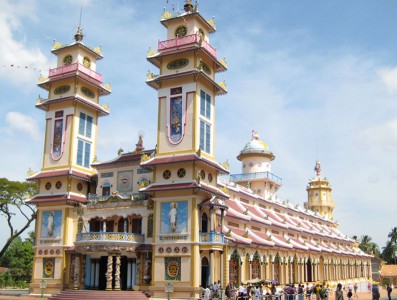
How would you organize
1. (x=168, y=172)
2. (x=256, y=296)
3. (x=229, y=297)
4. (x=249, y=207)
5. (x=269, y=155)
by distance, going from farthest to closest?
1. (x=269, y=155)
2. (x=249, y=207)
3. (x=168, y=172)
4. (x=229, y=297)
5. (x=256, y=296)

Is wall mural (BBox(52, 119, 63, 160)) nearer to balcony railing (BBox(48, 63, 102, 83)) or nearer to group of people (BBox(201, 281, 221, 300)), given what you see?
balcony railing (BBox(48, 63, 102, 83))

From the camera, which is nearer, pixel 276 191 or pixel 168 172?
pixel 168 172

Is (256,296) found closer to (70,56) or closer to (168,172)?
(168,172)

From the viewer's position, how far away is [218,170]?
39.2 m

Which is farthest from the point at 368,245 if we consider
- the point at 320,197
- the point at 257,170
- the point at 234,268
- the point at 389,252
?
the point at 234,268

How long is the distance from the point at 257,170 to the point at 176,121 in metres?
28.4

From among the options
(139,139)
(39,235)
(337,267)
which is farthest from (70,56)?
(337,267)

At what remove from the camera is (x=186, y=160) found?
3609 cm

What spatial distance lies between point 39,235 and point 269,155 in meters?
33.2

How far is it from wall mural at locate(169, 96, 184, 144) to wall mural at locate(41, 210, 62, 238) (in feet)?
39.9

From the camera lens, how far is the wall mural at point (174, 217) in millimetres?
35938

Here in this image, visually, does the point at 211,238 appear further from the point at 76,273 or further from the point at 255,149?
the point at 255,149

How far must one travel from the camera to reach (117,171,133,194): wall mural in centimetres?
4094

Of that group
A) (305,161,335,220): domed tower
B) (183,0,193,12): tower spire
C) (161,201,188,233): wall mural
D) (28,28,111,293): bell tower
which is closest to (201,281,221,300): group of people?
(161,201,188,233): wall mural
